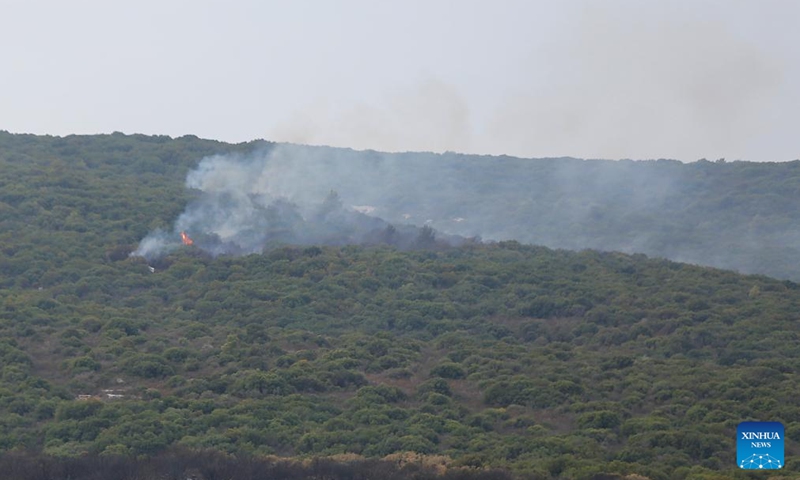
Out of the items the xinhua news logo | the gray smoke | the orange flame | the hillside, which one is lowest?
the xinhua news logo

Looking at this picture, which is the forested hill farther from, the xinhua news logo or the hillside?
the xinhua news logo

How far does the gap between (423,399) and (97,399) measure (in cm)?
997

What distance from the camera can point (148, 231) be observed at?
2793 inches

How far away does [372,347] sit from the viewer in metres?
53.8

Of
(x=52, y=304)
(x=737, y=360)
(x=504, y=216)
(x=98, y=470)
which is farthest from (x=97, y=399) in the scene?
(x=504, y=216)

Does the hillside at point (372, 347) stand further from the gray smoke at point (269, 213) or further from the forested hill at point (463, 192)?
the gray smoke at point (269, 213)

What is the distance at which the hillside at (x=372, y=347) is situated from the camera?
4106 cm

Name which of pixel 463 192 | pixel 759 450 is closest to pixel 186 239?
pixel 463 192

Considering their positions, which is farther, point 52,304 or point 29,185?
point 29,185

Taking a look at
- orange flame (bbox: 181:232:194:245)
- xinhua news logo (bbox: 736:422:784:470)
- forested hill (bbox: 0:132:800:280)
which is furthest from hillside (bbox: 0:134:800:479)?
xinhua news logo (bbox: 736:422:784:470)

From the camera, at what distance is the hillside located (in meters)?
41.1

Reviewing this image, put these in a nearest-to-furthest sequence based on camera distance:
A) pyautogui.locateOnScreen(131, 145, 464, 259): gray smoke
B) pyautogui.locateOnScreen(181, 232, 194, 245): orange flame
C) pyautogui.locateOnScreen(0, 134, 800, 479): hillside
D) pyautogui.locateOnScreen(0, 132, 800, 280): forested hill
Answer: pyautogui.locateOnScreen(0, 134, 800, 479): hillside, pyautogui.locateOnScreen(181, 232, 194, 245): orange flame, pyautogui.locateOnScreen(131, 145, 464, 259): gray smoke, pyautogui.locateOnScreen(0, 132, 800, 280): forested hill

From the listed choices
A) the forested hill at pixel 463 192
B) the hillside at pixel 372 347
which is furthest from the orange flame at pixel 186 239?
the forested hill at pixel 463 192

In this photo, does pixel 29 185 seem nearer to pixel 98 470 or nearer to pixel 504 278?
pixel 504 278
